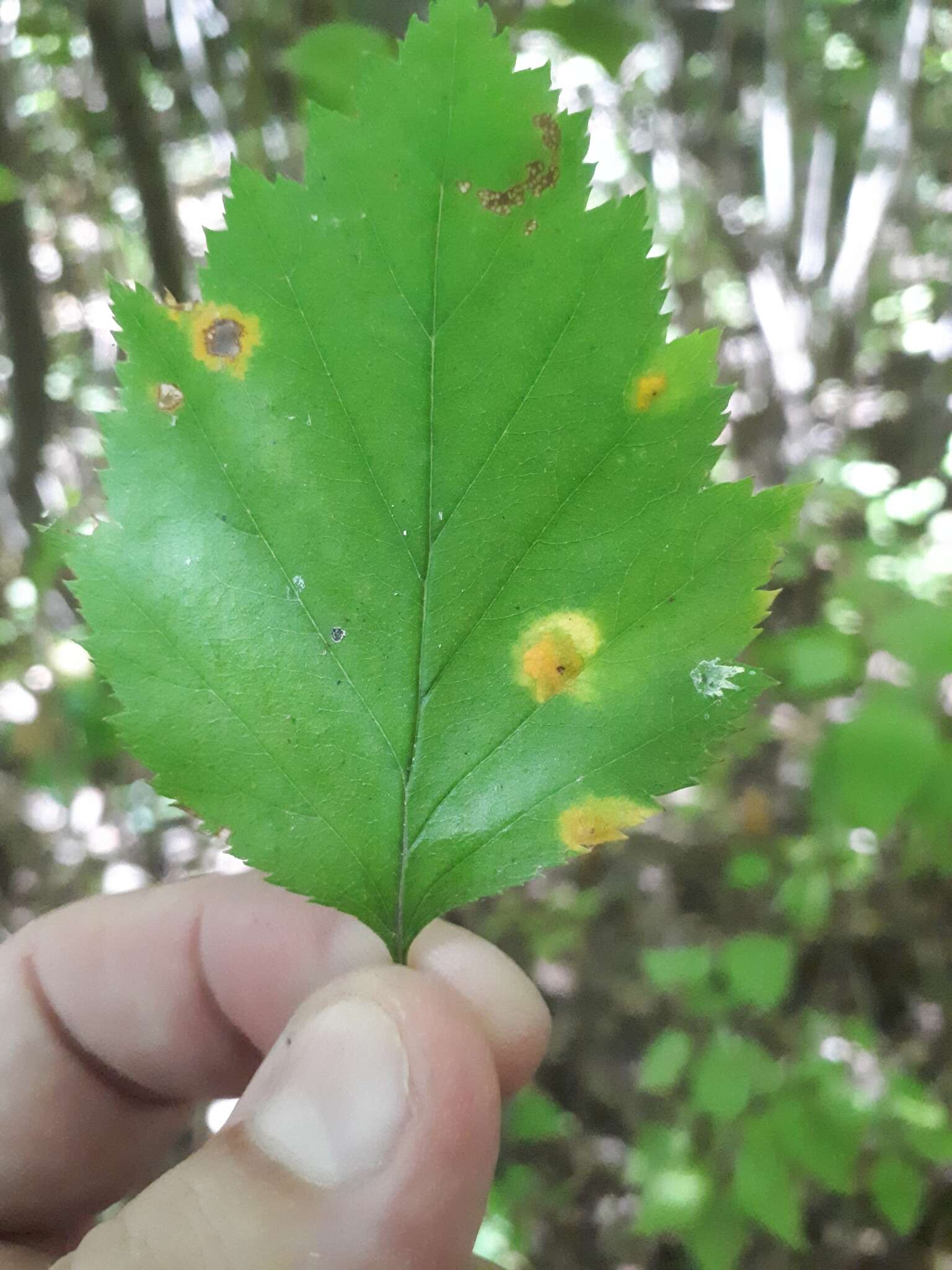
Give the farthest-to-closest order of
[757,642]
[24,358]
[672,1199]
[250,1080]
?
1. [24,358]
2. [757,642]
3. [672,1199]
4. [250,1080]

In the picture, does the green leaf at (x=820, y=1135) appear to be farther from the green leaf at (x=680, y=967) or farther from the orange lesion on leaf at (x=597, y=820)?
the orange lesion on leaf at (x=597, y=820)

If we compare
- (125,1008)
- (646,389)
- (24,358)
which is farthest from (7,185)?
Result: (646,389)

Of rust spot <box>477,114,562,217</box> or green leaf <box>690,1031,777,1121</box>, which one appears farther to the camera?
green leaf <box>690,1031,777,1121</box>

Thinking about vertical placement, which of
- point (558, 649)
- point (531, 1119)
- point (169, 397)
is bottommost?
point (531, 1119)

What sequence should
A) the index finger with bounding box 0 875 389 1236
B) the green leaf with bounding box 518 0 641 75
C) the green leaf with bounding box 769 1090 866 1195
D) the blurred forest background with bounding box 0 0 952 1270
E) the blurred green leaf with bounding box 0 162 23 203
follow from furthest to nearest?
the blurred green leaf with bounding box 0 162 23 203, the blurred forest background with bounding box 0 0 952 1270, the green leaf with bounding box 769 1090 866 1195, the green leaf with bounding box 518 0 641 75, the index finger with bounding box 0 875 389 1236

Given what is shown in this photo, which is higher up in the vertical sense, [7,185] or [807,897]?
[7,185]

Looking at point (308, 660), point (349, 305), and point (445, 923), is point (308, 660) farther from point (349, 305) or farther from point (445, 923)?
point (445, 923)

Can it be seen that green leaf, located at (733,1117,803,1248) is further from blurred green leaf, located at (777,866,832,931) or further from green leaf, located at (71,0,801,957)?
green leaf, located at (71,0,801,957)

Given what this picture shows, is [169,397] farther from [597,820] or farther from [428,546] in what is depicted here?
[597,820]

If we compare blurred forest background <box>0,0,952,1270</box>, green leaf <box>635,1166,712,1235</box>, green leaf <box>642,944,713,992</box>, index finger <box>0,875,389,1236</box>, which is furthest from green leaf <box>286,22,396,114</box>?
green leaf <box>635,1166,712,1235</box>
